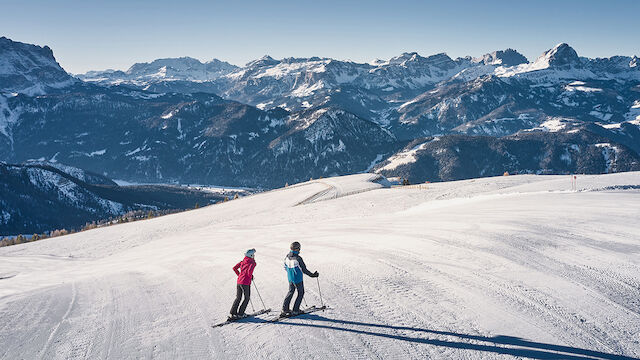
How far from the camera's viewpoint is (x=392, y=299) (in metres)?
11.4

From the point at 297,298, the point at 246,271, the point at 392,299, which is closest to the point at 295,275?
the point at 297,298

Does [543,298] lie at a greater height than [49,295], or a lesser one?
lesser

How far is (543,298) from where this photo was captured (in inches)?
432

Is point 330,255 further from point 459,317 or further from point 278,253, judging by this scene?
point 459,317

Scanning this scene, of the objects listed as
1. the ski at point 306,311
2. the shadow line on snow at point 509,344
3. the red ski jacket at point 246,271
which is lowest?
the shadow line on snow at point 509,344

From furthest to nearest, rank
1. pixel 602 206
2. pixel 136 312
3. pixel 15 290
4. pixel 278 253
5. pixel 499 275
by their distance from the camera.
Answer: pixel 602 206
pixel 278 253
pixel 15 290
pixel 499 275
pixel 136 312

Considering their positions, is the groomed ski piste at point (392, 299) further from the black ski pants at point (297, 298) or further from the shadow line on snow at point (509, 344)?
the black ski pants at point (297, 298)

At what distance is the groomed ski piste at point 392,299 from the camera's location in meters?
8.88

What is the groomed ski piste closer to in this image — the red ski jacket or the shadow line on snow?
the shadow line on snow

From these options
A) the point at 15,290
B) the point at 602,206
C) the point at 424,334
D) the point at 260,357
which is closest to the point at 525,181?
the point at 602,206

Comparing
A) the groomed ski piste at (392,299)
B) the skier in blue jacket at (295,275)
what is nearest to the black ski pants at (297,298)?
the skier in blue jacket at (295,275)

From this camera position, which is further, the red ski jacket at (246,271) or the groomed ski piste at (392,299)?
the red ski jacket at (246,271)

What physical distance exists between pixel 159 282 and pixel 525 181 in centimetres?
4342

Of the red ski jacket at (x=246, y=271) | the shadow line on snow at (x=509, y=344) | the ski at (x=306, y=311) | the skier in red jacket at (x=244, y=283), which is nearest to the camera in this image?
the shadow line on snow at (x=509, y=344)
